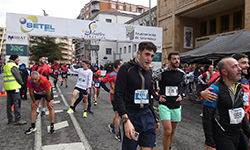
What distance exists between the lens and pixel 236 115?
2332 millimetres

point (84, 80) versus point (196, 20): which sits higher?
point (196, 20)

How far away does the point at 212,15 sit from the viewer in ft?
79.2

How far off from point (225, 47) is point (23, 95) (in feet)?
35.8

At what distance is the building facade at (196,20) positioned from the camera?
67.8 feet

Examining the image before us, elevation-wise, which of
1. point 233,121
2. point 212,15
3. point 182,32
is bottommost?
point 233,121

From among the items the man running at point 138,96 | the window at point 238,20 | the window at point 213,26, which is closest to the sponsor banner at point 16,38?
the man running at point 138,96

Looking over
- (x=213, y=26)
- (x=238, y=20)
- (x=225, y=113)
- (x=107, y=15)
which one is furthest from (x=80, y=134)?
(x=107, y=15)

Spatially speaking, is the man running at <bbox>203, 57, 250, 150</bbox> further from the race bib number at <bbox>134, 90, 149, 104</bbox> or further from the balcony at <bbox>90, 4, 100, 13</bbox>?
the balcony at <bbox>90, 4, 100, 13</bbox>

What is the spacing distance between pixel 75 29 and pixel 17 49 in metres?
3.67

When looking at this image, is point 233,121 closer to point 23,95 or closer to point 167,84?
point 167,84

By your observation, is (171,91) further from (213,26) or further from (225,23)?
(213,26)

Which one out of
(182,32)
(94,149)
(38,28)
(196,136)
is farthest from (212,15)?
(94,149)

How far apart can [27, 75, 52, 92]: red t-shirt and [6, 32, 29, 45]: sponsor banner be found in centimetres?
758

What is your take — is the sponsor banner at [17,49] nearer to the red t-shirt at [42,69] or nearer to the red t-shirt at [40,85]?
the red t-shirt at [42,69]
